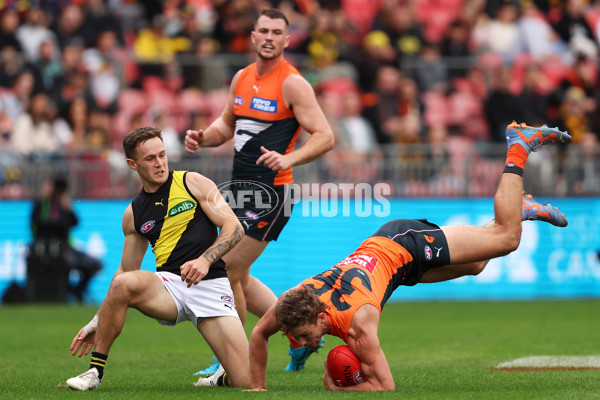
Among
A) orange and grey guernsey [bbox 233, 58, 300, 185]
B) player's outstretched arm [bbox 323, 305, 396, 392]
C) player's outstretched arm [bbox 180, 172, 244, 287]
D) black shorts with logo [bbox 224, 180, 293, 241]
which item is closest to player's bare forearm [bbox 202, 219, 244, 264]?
player's outstretched arm [bbox 180, 172, 244, 287]

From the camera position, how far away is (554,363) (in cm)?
900

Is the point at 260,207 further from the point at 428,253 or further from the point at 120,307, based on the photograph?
the point at 120,307

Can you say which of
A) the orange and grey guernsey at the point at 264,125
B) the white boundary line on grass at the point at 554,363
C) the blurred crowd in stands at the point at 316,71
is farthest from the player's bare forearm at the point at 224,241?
the blurred crowd in stands at the point at 316,71

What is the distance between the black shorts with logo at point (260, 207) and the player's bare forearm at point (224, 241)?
57.9 inches

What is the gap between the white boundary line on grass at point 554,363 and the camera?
8.74 m

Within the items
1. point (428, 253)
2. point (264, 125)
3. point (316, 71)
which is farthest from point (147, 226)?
point (316, 71)

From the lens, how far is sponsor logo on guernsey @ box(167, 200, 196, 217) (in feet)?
25.0

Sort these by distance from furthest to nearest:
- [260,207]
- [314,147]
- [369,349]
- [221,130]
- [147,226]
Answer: [221,130] → [260,207] → [314,147] → [147,226] → [369,349]

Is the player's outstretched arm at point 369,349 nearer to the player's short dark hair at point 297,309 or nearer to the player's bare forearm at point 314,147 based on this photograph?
the player's short dark hair at point 297,309

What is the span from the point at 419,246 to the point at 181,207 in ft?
6.30

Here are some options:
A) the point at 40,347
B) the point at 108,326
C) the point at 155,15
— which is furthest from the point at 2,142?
the point at 108,326

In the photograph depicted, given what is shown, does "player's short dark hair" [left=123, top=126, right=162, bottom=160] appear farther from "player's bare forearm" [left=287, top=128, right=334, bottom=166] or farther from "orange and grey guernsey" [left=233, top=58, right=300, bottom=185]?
"orange and grey guernsey" [left=233, top=58, right=300, bottom=185]

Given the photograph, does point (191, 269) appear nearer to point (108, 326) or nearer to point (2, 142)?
point (108, 326)

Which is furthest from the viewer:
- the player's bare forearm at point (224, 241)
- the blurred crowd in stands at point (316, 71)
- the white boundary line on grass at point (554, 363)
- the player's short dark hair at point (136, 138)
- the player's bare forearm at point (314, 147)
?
the blurred crowd in stands at point (316, 71)
